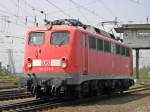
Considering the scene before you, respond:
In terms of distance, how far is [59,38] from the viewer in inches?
752

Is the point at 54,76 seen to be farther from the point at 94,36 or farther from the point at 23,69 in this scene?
the point at 94,36

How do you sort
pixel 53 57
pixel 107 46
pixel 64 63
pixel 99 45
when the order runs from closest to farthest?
pixel 64 63 → pixel 53 57 → pixel 99 45 → pixel 107 46

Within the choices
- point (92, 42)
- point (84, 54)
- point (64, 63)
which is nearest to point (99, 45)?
point (92, 42)

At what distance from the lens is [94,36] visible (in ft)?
67.7

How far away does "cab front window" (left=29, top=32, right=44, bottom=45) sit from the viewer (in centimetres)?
1950

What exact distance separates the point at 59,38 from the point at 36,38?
122 centimetres

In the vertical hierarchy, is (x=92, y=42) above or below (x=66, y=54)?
above

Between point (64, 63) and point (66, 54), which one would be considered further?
point (66, 54)

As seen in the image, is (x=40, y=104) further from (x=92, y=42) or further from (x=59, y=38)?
(x=92, y=42)

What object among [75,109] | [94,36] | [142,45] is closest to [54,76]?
[75,109]

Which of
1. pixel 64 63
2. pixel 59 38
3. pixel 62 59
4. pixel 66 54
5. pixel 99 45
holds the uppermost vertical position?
pixel 59 38

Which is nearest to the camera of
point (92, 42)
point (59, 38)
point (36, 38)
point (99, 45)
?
point (59, 38)

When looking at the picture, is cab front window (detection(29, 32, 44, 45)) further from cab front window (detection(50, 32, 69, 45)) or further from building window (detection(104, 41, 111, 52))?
building window (detection(104, 41, 111, 52))

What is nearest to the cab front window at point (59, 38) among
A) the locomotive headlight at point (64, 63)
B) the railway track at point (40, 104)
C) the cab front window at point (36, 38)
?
the cab front window at point (36, 38)
